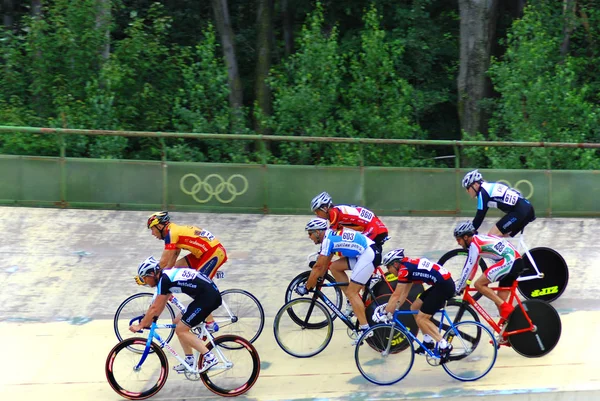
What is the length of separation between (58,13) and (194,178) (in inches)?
289

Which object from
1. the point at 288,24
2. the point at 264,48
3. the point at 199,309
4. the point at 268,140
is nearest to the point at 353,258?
the point at 199,309

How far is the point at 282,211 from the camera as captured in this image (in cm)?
1338

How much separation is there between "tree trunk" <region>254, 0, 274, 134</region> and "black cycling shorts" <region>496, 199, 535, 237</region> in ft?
39.2

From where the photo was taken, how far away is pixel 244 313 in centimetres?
887

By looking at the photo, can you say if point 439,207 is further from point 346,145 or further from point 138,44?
point 138,44

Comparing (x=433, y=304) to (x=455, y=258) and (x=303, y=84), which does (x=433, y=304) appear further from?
(x=303, y=84)

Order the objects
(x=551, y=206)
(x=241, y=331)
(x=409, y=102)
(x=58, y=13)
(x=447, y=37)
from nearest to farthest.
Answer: (x=241, y=331), (x=551, y=206), (x=58, y=13), (x=409, y=102), (x=447, y=37)

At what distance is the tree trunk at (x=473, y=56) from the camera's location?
59.1 ft

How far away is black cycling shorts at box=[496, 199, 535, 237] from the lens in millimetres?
9234

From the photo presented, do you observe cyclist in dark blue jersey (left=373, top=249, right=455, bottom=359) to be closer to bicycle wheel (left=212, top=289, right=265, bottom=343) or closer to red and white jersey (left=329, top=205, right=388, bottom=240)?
red and white jersey (left=329, top=205, right=388, bottom=240)

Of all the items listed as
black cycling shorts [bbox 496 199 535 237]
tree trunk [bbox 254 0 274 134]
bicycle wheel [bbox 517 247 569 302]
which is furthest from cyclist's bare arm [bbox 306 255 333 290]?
tree trunk [bbox 254 0 274 134]

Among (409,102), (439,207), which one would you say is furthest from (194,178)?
(409,102)

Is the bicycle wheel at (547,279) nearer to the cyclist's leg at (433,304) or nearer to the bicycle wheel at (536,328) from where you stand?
the bicycle wheel at (536,328)

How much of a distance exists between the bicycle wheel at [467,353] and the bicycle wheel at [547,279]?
6.10 feet
